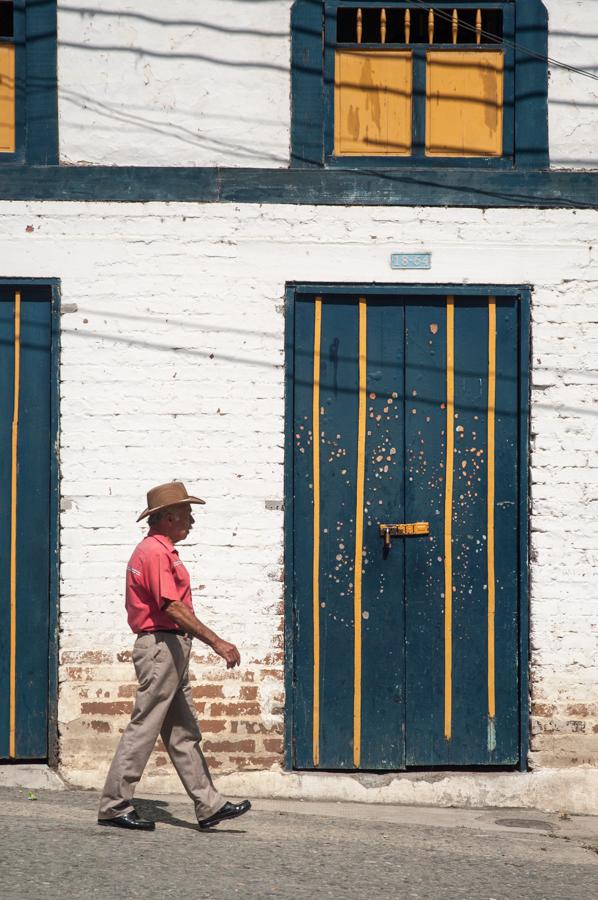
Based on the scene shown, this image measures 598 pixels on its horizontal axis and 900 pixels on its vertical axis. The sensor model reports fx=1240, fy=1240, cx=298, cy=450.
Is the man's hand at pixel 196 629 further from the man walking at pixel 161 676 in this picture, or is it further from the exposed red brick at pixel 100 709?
the exposed red brick at pixel 100 709

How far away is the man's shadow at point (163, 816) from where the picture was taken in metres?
6.68

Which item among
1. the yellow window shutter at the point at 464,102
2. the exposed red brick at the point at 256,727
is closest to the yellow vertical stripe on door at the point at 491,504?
the yellow window shutter at the point at 464,102

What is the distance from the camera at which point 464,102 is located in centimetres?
789

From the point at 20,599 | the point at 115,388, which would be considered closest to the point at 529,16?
the point at 115,388

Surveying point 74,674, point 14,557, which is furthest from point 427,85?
point 74,674

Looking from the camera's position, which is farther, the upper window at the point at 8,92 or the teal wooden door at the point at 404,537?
the upper window at the point at 8,92

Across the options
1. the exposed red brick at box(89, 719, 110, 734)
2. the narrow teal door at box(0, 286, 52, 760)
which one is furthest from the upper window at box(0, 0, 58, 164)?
the exposed red brick at box(89, 719, 110, 734)

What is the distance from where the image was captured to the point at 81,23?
7.75 metres

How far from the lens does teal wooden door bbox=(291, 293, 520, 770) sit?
770cm

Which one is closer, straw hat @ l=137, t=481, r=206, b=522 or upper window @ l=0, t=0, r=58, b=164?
straw hat @ l=137, t=481, r=206, b=522

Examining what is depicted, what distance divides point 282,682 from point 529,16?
4.45 metres

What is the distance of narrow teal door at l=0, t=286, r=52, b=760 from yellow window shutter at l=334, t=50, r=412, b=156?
232 centimetres

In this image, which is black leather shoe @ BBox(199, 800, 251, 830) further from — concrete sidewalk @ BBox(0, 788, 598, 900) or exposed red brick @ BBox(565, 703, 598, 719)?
exposed red brick @ BBox(565, 703, 598, 719)

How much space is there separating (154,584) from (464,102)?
373 centimetres
